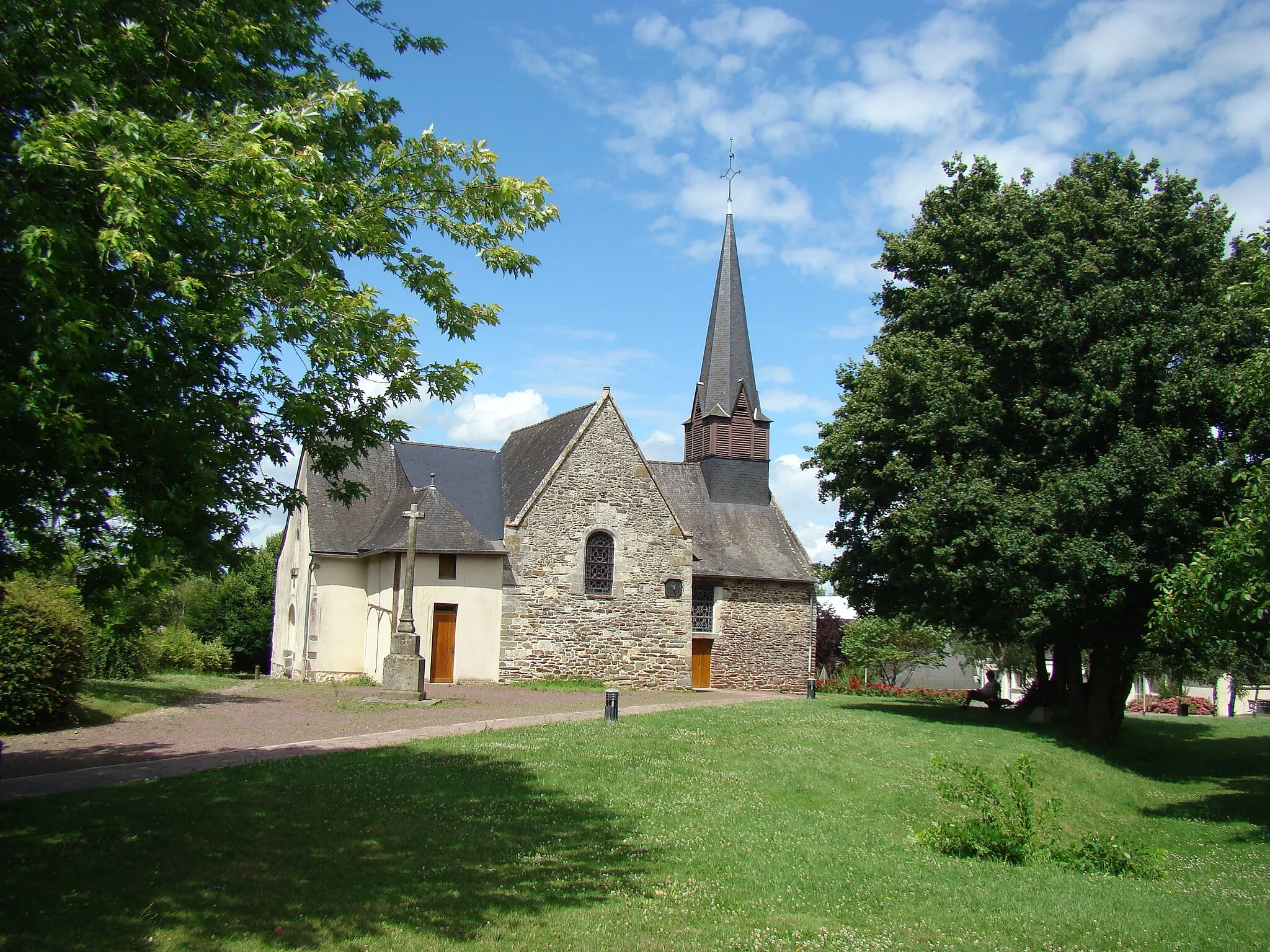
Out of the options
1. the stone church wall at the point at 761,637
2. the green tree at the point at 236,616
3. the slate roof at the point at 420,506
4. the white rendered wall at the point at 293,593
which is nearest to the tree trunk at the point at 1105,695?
the stone church wall at the point at 761,637

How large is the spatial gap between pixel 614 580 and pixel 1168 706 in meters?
26.7

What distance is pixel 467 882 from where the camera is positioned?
24.6 feet

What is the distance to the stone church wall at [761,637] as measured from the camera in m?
31.7

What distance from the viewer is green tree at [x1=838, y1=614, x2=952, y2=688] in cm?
3900

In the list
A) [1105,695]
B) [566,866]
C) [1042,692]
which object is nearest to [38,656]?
[566,866]

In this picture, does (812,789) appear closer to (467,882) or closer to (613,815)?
(613,815)

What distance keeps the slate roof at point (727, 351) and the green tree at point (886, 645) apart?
34.1 feet

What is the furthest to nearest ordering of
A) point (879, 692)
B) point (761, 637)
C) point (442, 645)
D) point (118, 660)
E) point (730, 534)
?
point (730, 534) < point (879, 692) < point (761, 637) < point (442, 645) < point (118, 660)

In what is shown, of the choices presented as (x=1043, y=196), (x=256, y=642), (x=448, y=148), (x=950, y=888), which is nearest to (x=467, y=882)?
(x=950, y=888)

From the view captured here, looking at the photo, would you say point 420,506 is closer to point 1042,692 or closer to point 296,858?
point 1042,692

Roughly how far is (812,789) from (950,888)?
3.99m

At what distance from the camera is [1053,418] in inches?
773

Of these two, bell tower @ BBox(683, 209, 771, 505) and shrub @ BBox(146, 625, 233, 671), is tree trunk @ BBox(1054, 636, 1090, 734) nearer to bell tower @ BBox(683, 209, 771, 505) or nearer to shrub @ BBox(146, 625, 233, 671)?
bell tower @ BBox(683, 209, 771, 505)

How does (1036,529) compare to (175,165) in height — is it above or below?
below
